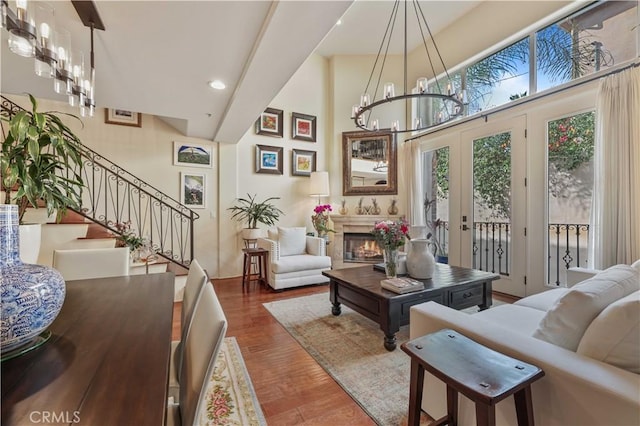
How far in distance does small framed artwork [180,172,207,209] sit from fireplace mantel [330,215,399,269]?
7.94ft

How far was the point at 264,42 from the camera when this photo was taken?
1.97 metres

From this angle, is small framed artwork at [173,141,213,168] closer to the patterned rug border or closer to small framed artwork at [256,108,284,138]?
small framed artwork at [256,108,284,138]

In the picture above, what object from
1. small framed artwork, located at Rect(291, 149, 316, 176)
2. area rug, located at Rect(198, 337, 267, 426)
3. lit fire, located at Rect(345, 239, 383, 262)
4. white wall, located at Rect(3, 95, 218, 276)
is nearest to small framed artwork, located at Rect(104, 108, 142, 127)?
white wall, located at Rect(3, 95, 218, 276)

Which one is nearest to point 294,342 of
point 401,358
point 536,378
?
point 401,358

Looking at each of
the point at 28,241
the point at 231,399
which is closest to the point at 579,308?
the point at 231,399

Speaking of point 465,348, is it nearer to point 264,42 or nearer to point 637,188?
point 264,42

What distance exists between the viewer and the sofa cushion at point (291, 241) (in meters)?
4.35

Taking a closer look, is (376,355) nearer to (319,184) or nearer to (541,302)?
(541,302)

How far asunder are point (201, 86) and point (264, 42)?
3.86 feet

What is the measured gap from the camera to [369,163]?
5.45 meters

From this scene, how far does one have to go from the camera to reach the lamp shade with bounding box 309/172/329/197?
520 centimetres

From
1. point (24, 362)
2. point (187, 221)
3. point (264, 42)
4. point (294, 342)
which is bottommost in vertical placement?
point (294, 342)
